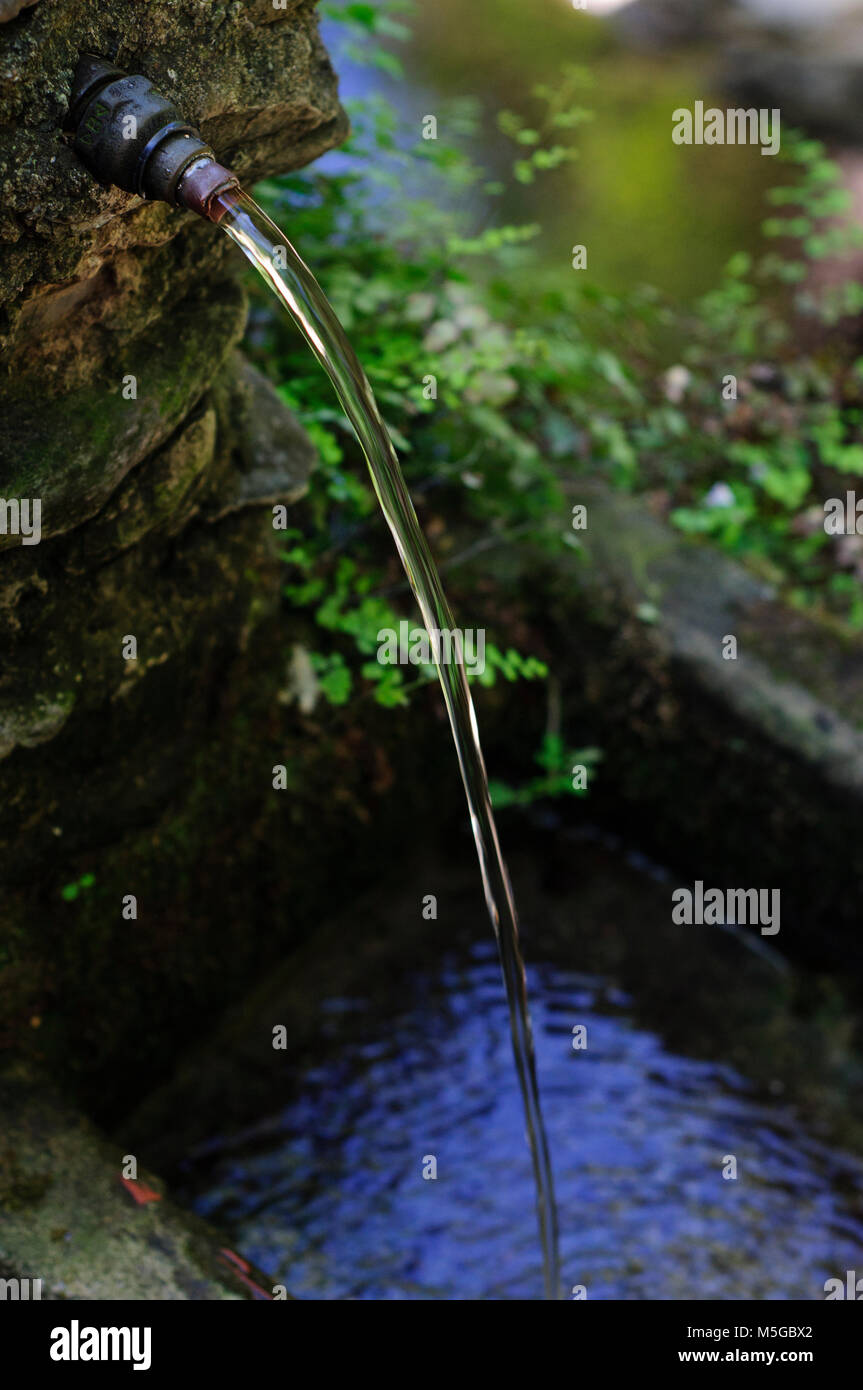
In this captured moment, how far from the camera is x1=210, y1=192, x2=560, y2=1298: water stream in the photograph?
1.75 meters

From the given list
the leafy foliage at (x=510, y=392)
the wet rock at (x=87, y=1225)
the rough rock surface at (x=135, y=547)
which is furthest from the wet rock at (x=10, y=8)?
the wet rock at (x=87, y=1225)

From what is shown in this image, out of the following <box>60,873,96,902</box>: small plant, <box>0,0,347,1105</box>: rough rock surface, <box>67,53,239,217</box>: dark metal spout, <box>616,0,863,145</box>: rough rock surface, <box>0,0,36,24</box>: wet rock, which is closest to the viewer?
<box>0,0,36,24</box>: wet rock

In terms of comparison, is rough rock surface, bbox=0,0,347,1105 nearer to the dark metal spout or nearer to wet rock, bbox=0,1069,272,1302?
the dark metal spout

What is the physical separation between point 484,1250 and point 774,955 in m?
1.31

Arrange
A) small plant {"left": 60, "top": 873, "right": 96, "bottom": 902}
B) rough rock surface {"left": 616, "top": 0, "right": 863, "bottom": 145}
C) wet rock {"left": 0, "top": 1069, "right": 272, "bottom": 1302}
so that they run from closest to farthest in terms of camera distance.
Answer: wet rock {"left": 0, "top": 1069, "right": 272, "bottom": 1302}, small plant {"left": 60, "top": 873, "right": 96, "bottom": 902}, rough rock surface {"left": 616, "top": 0, "right": 863, "bottom": 145}

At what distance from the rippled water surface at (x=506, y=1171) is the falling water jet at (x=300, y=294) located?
246 millimetres

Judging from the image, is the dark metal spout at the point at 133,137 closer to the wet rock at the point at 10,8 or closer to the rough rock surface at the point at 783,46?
the wet rock at the point at 10,8

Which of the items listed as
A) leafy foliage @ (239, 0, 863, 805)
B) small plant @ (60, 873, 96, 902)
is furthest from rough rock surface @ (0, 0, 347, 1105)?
leafy foliage @ (239, 0, 863, 805)

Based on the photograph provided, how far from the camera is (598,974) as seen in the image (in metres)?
3.34

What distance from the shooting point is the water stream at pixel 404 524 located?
175 centimetres

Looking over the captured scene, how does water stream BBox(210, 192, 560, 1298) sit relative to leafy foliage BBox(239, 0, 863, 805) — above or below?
below

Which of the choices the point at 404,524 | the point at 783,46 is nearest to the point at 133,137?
the point at 404,524

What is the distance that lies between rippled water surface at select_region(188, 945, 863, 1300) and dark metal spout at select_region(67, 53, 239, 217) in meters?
2.19

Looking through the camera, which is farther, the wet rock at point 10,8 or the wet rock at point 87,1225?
the wet rock at point 87,1225
